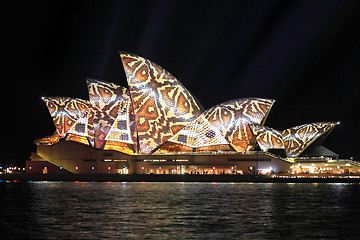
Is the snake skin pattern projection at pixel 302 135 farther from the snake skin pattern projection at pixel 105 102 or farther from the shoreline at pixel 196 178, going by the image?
the snake skin pattern projection at pixel 105 102

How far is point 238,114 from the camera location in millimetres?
86500

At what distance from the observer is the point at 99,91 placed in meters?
84.5

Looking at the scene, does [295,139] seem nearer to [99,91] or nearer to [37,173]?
[99,91]

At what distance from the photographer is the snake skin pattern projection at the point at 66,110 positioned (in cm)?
8925

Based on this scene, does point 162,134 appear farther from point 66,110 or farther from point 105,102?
point 66,110

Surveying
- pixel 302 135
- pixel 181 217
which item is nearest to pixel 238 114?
pixel 302 135

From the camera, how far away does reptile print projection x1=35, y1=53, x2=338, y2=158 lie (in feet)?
→ 273

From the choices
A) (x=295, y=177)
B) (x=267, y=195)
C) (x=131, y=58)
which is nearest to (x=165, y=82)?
(x=131, y=58)

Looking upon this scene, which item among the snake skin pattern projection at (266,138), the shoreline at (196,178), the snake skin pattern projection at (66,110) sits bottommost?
the shoreline at (196,178)

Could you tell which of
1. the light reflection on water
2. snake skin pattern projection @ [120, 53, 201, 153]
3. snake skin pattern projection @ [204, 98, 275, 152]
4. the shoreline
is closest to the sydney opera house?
snake skin pattern projection @ [204, 98, 275, 152]

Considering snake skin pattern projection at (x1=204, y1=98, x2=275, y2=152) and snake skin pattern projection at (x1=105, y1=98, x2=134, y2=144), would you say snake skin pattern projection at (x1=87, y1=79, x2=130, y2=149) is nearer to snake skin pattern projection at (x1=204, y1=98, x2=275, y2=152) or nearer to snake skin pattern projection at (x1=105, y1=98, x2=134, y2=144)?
snake skin pattern projection at (x1=105, y1=98, x2=134, y2=144)

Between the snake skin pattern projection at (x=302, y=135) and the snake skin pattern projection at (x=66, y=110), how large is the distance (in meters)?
32.8

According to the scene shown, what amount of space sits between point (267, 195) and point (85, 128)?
42.1 meters

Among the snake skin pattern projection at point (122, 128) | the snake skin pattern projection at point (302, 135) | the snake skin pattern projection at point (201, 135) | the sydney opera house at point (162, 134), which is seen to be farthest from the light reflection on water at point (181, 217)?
the snake skin pattern projection at point (302, 135)
